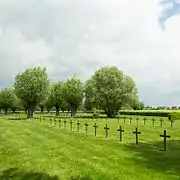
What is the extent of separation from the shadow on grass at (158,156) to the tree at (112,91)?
208 feet

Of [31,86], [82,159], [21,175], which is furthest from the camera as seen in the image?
[31,86]

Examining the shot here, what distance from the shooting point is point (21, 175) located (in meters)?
21.5

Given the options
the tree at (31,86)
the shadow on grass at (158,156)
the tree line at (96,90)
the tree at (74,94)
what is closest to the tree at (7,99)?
the tree at (74,94)

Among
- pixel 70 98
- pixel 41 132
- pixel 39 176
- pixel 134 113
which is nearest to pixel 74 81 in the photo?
pixel 70 98

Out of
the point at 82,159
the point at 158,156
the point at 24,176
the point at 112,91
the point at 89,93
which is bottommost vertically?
the point at 24,176

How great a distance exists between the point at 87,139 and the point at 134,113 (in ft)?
249

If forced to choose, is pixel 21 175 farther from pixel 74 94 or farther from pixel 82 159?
pixel 74 94

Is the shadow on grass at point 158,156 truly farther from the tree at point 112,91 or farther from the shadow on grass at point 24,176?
the tree at point 112,91

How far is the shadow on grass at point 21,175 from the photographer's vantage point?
20.5 m

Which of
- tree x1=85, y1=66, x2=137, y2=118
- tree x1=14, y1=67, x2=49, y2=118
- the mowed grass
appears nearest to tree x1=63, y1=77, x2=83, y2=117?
tree x1=85, y1=66, x2=137, y2=118

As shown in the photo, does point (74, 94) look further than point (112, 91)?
Yes

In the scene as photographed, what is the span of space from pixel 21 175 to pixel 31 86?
70024mm

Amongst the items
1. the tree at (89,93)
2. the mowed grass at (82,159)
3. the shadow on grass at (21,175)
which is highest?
the tree at (89,93)

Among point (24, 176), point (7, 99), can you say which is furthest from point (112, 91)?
point (24, 176)
